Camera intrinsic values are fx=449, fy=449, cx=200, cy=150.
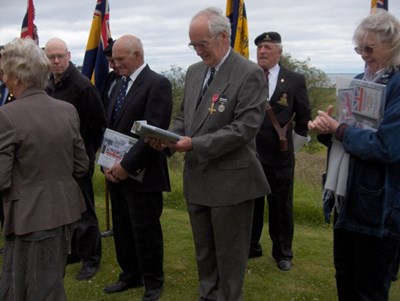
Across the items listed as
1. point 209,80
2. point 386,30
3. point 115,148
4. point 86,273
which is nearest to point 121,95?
point 115,148

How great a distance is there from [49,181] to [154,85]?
3.84ft

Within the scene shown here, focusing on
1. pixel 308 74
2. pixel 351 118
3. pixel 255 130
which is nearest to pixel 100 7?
pixel 255 130

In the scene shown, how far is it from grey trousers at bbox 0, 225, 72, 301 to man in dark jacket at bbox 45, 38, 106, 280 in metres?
1.21

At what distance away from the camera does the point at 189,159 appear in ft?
10.3

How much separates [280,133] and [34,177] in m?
2.43

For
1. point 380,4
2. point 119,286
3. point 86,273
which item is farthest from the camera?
point 380,4

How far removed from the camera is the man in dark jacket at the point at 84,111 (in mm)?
3955

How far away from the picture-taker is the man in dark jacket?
156 inches

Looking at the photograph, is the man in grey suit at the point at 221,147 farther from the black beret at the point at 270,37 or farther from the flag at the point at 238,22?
the flag at the point at 238,22

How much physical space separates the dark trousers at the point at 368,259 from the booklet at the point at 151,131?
1.14 metres

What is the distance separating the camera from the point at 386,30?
2299mm

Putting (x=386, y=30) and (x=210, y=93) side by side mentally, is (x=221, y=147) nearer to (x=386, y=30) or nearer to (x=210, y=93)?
(x=210, y=93)

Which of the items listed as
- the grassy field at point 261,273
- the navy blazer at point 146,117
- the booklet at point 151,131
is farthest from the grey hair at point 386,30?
the grassy field at point 261,273

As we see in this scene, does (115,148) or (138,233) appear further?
(138,233)
